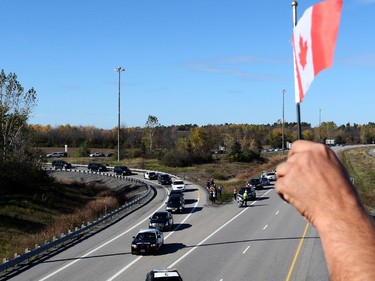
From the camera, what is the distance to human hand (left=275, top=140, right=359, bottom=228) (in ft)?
8.25

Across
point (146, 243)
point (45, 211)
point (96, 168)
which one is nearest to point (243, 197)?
point (45, 211)

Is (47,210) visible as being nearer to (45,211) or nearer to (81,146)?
(45,211)

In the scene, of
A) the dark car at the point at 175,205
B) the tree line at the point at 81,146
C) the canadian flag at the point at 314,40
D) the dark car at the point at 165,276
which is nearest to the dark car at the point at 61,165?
the tree line at the point at 81,146

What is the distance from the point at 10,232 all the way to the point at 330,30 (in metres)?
42.1

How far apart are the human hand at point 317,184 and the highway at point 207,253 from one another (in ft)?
65.6

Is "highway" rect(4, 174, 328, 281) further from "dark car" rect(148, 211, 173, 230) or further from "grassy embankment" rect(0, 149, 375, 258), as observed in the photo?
"grassy embankment" rect(0, 149, 375, 258)

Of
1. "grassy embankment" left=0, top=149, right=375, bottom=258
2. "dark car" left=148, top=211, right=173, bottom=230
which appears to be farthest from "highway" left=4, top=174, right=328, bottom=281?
"grassy embankment" left=0, top=149, right=375, bottom=258

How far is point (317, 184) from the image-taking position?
8.41ft

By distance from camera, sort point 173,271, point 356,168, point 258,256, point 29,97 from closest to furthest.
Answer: point 173,271
point 258,256
point 29,97
point 356,168

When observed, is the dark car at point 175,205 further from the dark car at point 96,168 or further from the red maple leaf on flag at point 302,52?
the dark car at point 96,168

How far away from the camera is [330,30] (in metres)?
2.75

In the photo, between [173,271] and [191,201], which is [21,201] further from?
[173,271]

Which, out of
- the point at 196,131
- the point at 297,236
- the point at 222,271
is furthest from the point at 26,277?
the point at 196,131

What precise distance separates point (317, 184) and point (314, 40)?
2.85 feet
